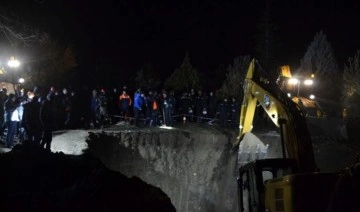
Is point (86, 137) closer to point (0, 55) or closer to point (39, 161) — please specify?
point (39, 161)

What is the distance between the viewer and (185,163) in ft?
62.2

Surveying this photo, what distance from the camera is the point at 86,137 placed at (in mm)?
16188

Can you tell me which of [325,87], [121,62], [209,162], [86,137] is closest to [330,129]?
[209,162]

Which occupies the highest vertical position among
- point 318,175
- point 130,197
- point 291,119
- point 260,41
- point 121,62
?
point 260,41

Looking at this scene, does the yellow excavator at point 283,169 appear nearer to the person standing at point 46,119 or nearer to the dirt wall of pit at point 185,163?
the person standing at point 46,119

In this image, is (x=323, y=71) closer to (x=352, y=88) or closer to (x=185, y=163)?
(x=352, y=88)

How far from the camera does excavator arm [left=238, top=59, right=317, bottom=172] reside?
8062 millimetres

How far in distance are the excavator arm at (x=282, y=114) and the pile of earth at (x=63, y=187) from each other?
9.00 ft

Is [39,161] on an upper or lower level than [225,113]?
lower

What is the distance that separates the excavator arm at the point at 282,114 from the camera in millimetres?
8062

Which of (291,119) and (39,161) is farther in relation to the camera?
(39,161)

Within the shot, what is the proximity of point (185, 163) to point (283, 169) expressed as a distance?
1161 centimetres

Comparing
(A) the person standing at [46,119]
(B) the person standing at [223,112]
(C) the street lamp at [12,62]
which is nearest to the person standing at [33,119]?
(A) the person standing at [46,119]

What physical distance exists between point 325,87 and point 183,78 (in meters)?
15.5
